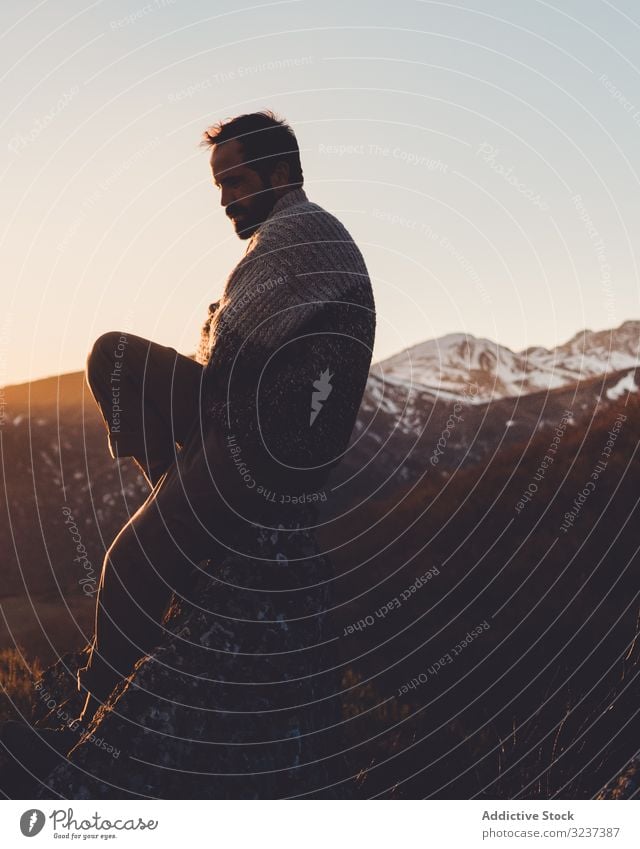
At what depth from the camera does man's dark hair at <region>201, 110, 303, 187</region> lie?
4.80 meters

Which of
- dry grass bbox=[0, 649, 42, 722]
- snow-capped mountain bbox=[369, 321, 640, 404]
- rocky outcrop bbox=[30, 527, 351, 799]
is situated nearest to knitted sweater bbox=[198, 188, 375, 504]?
rocky outcrop bbox=[30, 527, 351, 799]

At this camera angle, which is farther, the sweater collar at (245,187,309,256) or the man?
the sweater collar at (245,187,309,256)

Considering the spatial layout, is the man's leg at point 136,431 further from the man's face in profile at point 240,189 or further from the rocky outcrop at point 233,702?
the man's face in profile at point 240,189

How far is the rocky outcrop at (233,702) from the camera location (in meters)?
4.45

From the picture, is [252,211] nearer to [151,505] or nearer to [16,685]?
[151,505]

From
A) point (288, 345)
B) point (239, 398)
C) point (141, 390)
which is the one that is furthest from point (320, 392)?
point (141, 390)

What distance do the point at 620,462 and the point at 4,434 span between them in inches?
340

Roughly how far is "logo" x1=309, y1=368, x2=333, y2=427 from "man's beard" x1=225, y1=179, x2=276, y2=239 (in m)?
0.88

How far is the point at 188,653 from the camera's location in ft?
15.1

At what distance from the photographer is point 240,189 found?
487 centimetres

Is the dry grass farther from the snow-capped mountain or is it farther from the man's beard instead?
the snow-capped mountain
